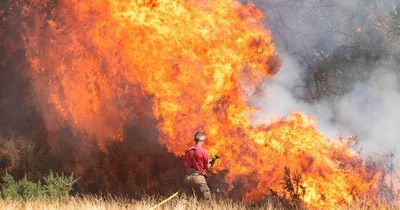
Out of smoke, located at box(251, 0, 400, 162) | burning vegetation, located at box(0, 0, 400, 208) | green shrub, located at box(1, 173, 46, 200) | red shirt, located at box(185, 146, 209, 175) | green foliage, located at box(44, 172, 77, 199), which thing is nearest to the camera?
red shirt, located at box(185, 146, 209, 175)

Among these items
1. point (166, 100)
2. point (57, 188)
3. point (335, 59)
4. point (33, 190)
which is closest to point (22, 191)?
point (33, 190)

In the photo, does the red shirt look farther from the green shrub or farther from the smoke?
the green shrub

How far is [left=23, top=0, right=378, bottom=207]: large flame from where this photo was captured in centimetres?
1009

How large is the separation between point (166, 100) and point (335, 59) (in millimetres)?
5811

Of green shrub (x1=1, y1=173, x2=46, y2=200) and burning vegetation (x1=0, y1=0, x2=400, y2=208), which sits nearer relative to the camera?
burning vegetation (x1=0, y1=0, x2=400, y2=208)

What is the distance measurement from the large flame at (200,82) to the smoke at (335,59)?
1026mm

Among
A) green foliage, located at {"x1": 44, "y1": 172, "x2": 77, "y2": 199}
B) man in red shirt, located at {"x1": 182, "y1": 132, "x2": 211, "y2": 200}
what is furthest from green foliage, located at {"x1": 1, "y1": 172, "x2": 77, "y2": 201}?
man in red shirt, located at {"x1": 182, "y1": 132, "x2": 211, "y2": 200}

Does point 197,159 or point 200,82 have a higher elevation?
point 200,82

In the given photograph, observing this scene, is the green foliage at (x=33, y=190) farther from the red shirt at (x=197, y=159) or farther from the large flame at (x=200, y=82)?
the red shirt at (x=197, y=159)

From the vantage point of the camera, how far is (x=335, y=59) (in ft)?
48.6

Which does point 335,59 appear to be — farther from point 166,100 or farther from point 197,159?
point 197,159

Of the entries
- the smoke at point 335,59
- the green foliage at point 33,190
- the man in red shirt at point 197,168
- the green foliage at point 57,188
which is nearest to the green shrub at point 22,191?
the green foliage at point 33,190

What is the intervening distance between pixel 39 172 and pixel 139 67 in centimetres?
404

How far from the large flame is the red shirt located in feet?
6.52
